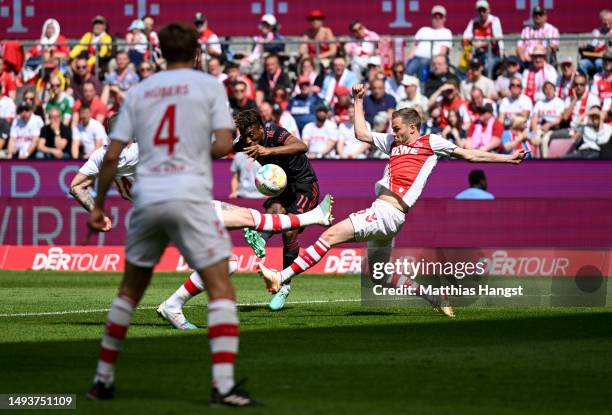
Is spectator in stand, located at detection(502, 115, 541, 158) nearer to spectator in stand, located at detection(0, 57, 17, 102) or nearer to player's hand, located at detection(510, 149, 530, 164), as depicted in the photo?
player's hand, located at detection(510, 149, 530, 164)

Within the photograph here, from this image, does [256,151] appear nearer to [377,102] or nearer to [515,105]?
[377,102]

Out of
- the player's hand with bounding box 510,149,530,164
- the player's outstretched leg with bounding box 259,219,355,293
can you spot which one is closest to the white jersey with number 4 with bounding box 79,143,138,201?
the player's outstretched leg with bounding box 259,219,355,293

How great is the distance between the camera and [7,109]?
26.9 metres

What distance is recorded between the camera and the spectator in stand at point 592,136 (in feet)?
75.4

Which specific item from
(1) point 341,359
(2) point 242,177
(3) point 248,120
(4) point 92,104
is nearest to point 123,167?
(3) point 248,120

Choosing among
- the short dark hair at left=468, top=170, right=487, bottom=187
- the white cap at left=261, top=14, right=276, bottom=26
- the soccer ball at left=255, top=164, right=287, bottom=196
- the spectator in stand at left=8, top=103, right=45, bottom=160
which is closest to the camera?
the soccer ball at left=255, top=164, right=287, bottom=196

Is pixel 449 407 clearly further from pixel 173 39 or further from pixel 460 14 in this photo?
pixel 460 14

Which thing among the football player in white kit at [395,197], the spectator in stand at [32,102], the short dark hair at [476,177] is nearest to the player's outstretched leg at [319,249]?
the football player in white kit at [395,197]

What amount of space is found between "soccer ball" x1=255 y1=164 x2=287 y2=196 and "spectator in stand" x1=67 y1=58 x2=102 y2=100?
13.3m

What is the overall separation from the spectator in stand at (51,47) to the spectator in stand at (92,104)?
1187mm

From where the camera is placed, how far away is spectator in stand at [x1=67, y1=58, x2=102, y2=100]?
27016 mm

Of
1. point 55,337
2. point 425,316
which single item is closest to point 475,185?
point 425,316

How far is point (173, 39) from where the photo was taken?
7.93 m

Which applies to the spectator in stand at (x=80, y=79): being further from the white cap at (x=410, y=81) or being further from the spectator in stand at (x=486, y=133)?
the spectator in stand at (x=486, y=133)
